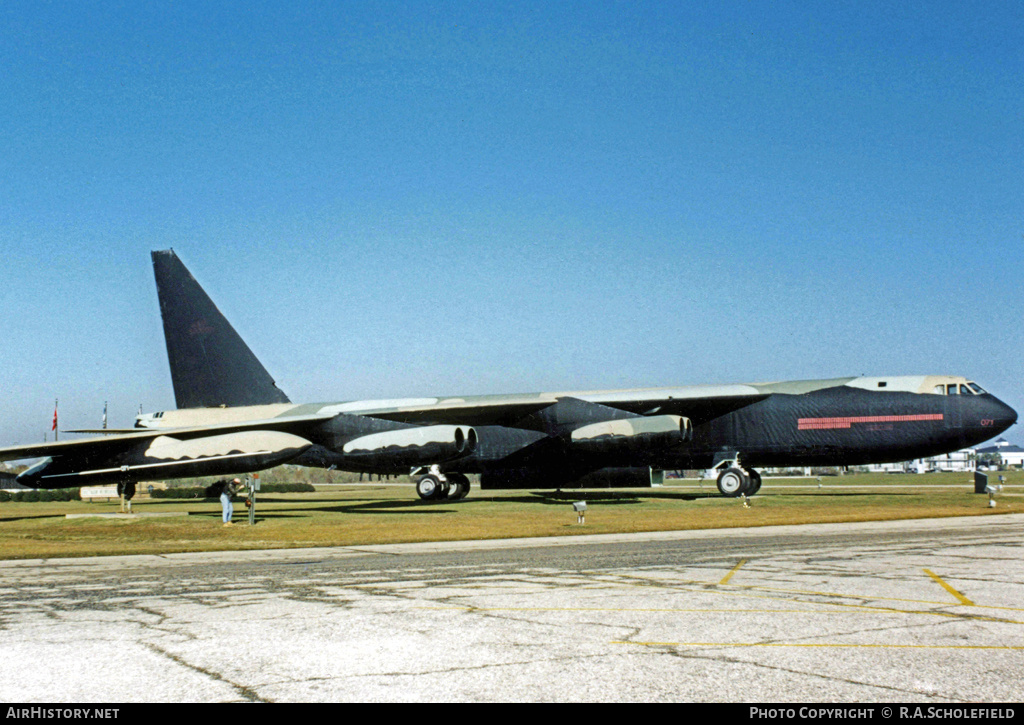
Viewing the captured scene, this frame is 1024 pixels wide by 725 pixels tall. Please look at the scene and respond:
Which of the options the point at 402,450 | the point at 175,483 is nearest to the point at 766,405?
the point at 402,450

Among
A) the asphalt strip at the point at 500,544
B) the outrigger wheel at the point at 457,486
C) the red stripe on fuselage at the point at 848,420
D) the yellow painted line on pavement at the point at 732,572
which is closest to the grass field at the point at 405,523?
the asphalt strip at the point at 500,544

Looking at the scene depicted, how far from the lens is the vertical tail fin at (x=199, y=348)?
106 feet

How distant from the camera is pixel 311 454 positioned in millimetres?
32969

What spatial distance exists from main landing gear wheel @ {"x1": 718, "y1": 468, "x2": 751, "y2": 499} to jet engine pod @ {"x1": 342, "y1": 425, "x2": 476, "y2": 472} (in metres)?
9.66

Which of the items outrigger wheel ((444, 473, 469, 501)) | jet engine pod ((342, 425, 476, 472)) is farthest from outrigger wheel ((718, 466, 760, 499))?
outrigger wheel ((444, 473, 469, 501))

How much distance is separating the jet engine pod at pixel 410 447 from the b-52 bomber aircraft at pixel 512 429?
4 centimetres

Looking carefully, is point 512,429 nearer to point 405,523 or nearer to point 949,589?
Result: point 405,523

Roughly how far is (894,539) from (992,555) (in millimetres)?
2830

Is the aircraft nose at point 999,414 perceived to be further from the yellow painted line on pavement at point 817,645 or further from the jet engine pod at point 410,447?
the yellow painted line on pavement at point 817,645

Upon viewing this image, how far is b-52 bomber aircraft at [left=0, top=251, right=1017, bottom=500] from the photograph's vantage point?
89.1 ft

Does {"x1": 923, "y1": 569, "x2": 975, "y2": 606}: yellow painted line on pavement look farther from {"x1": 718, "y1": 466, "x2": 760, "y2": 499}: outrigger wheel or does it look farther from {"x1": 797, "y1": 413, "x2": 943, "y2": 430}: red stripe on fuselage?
{"x1": 718, "y1": 466, "x2": 760, "y2": 499}: outrigger wheel

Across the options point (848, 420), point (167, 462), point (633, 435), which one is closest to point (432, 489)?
point (633, 435)

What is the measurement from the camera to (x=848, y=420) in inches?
1175

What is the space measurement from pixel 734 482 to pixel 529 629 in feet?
84.7
